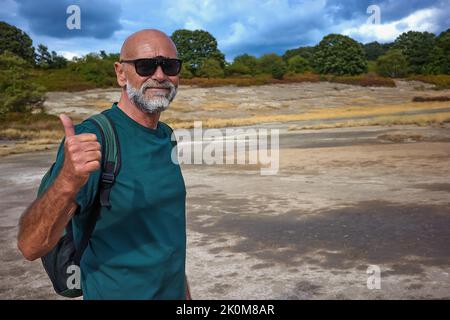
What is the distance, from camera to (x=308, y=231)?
6.42 metres

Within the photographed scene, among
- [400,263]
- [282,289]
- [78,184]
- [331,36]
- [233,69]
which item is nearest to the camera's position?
[78,184]

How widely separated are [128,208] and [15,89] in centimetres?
3690

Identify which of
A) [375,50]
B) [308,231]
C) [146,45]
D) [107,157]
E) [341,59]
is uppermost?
[375,50]

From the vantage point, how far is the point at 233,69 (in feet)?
233

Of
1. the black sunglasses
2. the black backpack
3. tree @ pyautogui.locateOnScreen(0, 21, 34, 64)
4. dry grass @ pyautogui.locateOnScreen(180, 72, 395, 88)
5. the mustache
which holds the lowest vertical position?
the black backpack

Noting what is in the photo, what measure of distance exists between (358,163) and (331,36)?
76.4 meters

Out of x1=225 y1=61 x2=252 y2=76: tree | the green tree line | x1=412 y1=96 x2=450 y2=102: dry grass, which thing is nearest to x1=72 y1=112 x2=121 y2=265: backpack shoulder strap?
x1=412 y1=96 x2=450 y2=102: dry grass

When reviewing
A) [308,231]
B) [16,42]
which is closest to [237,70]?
[16,42]

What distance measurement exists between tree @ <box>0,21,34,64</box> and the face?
250 ft

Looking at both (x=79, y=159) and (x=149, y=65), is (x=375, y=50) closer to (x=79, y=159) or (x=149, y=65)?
(x=149, y=65)

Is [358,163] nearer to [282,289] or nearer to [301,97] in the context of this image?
[282,289]

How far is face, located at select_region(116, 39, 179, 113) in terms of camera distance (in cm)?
229

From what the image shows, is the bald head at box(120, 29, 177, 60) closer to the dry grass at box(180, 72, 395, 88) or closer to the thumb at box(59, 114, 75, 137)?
the thumb at box(59, 114, 75, 137)

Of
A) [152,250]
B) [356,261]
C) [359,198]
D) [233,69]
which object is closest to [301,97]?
[233,69]
